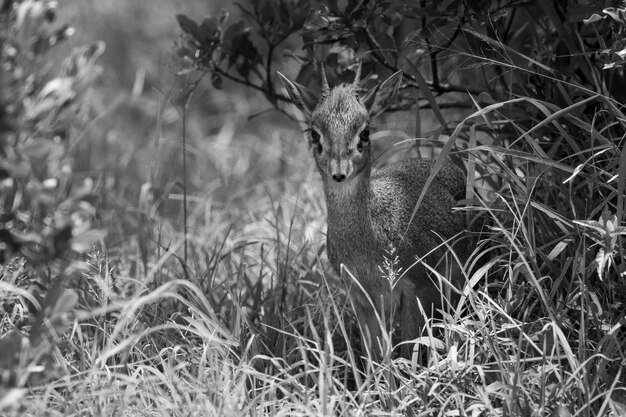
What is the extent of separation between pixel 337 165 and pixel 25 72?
1.50 metres

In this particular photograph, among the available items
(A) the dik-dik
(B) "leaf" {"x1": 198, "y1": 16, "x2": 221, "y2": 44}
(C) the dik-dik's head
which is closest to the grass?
(A) the dik-dik

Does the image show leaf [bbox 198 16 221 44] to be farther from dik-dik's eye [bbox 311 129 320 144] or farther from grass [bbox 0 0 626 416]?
grass [bbox 0 0 626 416]

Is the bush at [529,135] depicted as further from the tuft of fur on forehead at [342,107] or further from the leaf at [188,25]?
the tuft of fur on forehead at [342,107]

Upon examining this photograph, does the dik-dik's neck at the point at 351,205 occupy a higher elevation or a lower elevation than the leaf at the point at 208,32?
lower

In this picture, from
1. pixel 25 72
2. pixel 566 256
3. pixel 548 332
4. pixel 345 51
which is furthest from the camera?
pixel 345 51

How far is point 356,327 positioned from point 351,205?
2.58 feet

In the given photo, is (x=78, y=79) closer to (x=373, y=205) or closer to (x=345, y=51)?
(x=373, y=205)

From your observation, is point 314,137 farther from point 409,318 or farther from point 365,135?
point 409,318

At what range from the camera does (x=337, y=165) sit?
3.90 m

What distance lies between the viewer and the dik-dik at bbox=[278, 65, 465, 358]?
4066mm

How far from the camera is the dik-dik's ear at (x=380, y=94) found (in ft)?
13.7

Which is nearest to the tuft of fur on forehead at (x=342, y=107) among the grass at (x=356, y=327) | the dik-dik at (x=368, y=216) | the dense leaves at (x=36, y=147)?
Answer: the dik-dik at (x=368, y=216)

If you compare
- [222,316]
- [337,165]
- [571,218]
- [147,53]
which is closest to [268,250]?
[222,316]

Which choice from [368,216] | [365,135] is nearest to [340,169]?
[365,135]
